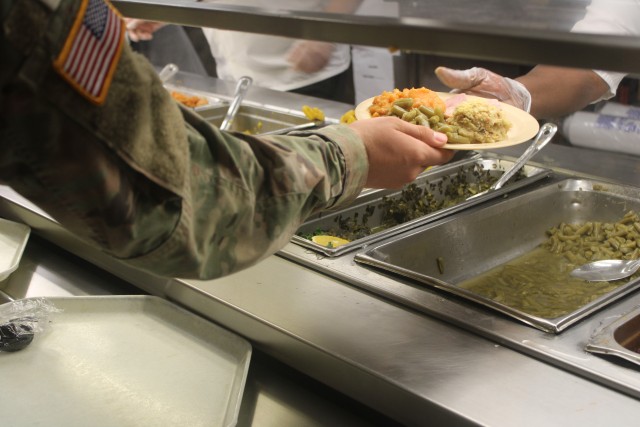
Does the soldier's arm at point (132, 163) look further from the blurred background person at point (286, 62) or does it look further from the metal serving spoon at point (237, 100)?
the blurred background person at point (286, 62)

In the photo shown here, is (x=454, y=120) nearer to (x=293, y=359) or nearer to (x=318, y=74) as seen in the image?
(x=293, y=359)

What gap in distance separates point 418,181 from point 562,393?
34.9 inches

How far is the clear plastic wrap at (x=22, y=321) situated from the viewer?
4.24 feet

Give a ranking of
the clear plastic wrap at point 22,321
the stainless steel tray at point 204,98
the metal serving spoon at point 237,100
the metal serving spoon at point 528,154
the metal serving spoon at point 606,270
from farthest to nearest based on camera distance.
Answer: the stainless steel tray at point 204,98
the metal serving spoon at point 237,100
the metal serving spoon at point 528,154
the metal serving spoon at point 606,270
the clear plastic wrap at point 22,321

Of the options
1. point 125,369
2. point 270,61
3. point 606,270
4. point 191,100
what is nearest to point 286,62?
point 270,61

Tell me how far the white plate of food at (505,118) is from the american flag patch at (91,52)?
2.40 ft

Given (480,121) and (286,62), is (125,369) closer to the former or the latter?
(480,121)

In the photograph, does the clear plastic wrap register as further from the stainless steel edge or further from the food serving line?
the stainless steel edge

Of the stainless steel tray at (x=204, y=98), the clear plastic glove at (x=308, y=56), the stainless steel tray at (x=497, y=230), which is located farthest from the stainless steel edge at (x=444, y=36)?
the clear plastic glove at (x=308, y=56)

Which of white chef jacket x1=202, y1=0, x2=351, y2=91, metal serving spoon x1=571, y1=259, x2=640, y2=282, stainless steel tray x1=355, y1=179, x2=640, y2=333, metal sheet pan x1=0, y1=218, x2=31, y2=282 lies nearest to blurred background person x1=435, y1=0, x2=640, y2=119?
stainless steel tray x1=355, y1=179, x2=640, y2=333

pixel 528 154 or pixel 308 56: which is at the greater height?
pixel 528 154

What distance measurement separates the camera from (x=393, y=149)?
1.11 metres

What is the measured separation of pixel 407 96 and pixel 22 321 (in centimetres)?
88

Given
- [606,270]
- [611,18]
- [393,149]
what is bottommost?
[606,270]
